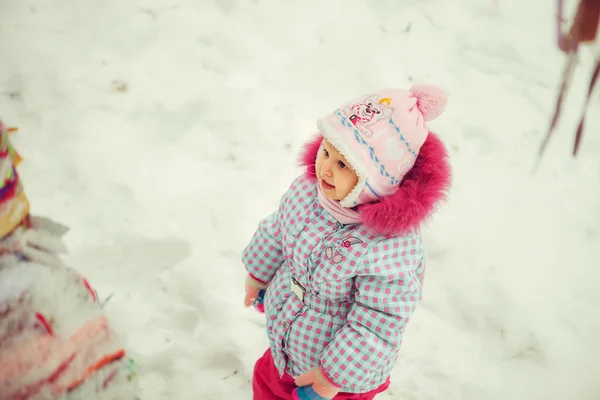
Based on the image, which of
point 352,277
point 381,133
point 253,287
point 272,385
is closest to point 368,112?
point 381,133

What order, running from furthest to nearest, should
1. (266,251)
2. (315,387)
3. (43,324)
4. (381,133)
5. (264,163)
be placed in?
(264,163) → (266,251) → (315,387) → (381,133) → (43,324)

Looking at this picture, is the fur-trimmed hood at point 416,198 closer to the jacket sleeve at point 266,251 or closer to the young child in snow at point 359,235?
the young child in snow at point 359,235

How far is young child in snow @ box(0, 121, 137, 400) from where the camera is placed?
0.49 meters

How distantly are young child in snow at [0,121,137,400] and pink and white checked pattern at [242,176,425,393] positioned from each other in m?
0.36

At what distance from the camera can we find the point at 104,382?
578 mm

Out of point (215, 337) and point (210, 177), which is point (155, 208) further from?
point (215, 337)

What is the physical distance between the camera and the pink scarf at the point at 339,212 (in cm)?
83

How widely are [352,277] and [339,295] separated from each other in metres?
0.04

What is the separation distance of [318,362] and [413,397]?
0.52 meters

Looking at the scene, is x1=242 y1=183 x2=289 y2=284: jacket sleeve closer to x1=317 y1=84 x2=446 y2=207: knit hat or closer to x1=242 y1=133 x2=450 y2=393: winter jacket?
x1=242 y1=133 x2=450 y2=393: winter jacket

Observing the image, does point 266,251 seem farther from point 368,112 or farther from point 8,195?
point 8,195

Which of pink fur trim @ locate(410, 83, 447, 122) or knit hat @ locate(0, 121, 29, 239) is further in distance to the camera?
pink fur trim @ locate(410, 83, 447, 122)

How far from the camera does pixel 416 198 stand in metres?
0.79

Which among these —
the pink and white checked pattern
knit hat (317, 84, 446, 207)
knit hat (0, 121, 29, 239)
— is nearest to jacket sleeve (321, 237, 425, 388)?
the pink and white checked pattern
